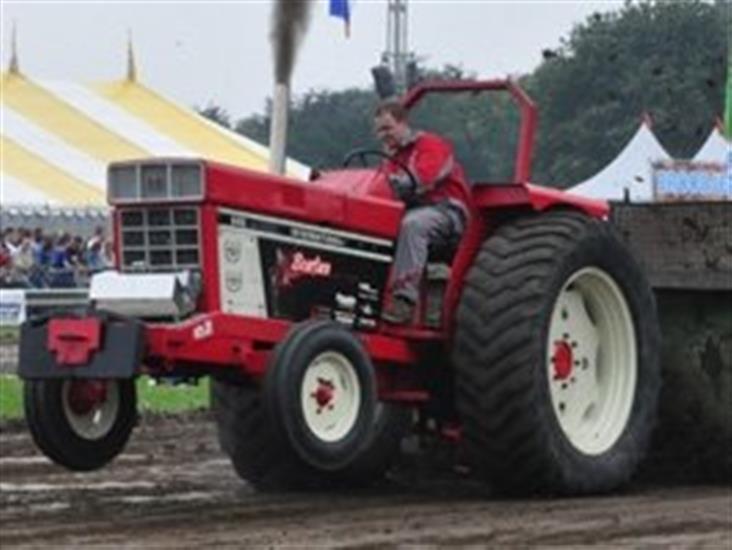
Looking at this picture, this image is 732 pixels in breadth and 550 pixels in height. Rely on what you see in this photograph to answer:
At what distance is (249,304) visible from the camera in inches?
337

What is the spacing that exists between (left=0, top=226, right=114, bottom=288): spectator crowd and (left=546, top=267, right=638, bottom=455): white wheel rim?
19141 mm

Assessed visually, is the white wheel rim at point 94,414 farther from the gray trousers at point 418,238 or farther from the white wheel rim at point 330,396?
the gray trousers at point 418,238

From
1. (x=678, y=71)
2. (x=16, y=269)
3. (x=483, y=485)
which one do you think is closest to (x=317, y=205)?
(x=483, y=485)

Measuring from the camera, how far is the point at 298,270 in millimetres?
8797

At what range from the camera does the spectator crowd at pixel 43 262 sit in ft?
94.3

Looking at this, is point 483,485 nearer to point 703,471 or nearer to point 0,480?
point 703,471

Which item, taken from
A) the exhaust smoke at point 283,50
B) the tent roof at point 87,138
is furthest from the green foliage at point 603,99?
the exhaust smoke at point 283,50

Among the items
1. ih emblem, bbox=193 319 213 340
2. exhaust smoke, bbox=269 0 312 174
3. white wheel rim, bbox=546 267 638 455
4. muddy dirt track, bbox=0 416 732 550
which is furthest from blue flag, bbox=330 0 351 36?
ih emblem, bbox=193 319 213 340

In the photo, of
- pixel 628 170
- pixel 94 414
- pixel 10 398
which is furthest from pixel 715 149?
pixel 94 414

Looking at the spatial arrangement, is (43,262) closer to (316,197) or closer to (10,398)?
(10,398)

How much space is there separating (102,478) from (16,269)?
1904 cm

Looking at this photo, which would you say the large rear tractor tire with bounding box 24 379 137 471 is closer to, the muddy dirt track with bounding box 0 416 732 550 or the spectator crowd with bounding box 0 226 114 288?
the muddy dirt track with bounding box 0 416 732 550

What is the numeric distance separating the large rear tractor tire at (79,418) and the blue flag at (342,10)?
1592 cm

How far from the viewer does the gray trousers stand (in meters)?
9.02
